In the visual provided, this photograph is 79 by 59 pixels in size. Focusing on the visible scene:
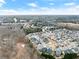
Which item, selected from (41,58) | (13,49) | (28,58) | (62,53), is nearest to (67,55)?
(62,53)

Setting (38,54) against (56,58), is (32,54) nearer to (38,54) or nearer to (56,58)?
(38,54)

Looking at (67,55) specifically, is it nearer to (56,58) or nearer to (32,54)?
(56,58)

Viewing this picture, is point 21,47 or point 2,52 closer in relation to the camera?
point 2,52

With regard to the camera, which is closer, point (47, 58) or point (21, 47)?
point (47, 58)

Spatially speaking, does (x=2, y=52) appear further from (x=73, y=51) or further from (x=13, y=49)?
(x=73, y=51)

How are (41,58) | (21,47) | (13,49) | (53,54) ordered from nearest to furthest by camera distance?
1. (41,58)
2. (53,54)
3. (13,49)
4. (21,47)

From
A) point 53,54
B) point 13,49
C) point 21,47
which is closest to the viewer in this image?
point 53,54

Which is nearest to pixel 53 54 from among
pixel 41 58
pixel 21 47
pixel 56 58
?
pixel 56 58
